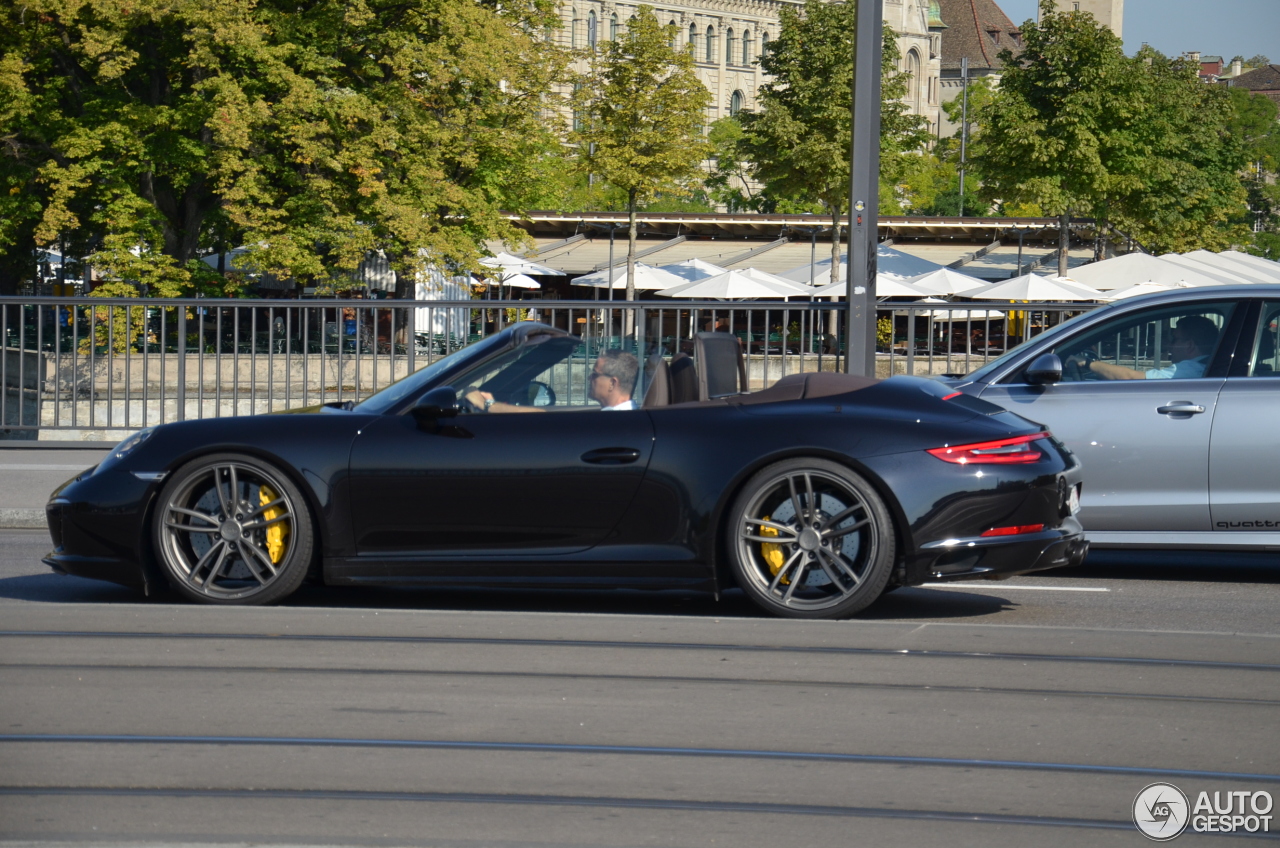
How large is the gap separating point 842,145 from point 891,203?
1179 inches

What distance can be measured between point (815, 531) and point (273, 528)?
2.26 meters

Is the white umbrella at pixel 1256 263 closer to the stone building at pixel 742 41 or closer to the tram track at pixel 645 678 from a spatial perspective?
the tram track at pixel 645 678

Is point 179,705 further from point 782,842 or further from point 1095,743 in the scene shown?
point 1095,743

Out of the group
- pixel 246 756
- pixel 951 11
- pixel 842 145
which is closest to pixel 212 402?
pixel 246 756

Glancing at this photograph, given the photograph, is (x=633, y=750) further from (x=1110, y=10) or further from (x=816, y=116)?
(x=1110, y=10)

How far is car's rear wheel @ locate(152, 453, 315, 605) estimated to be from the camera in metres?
6.25

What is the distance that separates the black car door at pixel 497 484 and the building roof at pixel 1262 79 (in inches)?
6281

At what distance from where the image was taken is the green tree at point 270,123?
26.0 metres

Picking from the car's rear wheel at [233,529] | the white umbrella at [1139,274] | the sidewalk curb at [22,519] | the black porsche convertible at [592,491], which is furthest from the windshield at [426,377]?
the white umbrella at [1139,274]

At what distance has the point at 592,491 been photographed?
20.0ft

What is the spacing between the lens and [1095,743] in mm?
4398

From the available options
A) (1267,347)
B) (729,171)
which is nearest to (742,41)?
(729,171)

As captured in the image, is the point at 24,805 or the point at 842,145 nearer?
the point at 24,805

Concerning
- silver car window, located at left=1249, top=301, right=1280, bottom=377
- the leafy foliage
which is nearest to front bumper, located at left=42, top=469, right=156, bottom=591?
silver car window, located at left=1249, top=301, right=1280, bottom=377
